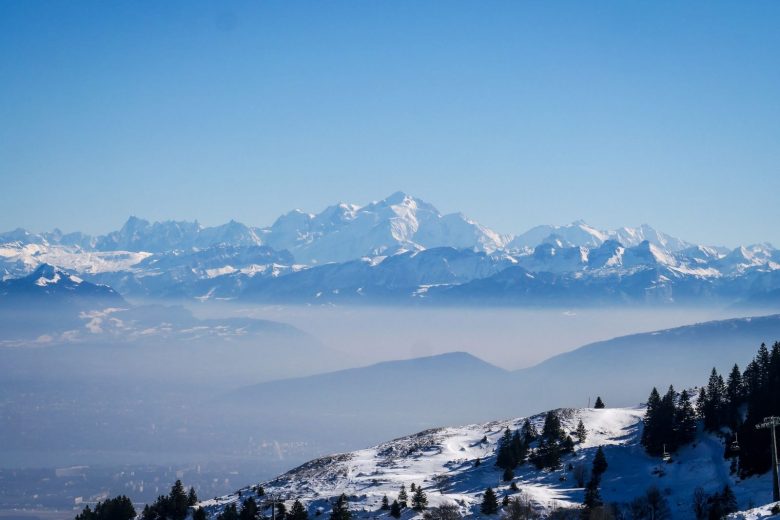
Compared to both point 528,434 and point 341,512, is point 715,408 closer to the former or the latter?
point 528,434

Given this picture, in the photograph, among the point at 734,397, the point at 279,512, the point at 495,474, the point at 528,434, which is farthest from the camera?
the point at 528,434

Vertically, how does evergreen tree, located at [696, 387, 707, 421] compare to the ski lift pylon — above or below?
above

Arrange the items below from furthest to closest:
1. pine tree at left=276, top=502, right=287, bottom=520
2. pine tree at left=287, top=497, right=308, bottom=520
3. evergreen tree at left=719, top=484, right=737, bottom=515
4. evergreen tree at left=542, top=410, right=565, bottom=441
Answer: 1. evergreen tree at left=542, top=410, right=565, bottom=441
2. pine tree at left=276, top=502, right=287, bottom=520
3. pine tree at left=287, top=497, right=308, bottom=520
4. evergreen tree at left=719, top=484, right=737, bottom=515

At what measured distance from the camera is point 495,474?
479 ft

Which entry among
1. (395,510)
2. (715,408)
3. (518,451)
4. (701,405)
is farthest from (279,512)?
(701,405)

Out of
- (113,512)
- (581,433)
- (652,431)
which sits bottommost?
(113,512)

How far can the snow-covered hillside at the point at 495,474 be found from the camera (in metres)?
123

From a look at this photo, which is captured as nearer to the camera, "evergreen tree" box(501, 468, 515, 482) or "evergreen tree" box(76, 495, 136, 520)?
"evergreen tree" box(501, 468, 515, 482)

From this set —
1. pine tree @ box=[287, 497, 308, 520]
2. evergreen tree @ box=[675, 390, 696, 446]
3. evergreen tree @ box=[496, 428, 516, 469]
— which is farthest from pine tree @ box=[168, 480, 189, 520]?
evergreen tree @ box=[675, 390, 696, 446]

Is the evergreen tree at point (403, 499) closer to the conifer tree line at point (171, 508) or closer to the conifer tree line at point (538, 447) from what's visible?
the conifer tree line at point (538, 447)

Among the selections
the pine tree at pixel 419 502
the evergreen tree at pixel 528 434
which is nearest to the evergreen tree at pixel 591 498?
the pine tree at pixel 419 502

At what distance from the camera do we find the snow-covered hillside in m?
123

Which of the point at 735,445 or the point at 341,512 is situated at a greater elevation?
the point at 735,445

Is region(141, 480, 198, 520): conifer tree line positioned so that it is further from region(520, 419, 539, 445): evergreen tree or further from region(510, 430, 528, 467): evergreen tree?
region(520, 419, 539, 445): evergreen tree
